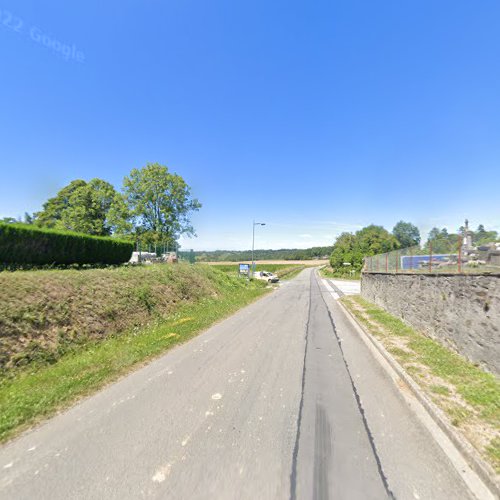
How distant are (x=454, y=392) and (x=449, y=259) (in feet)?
14.3

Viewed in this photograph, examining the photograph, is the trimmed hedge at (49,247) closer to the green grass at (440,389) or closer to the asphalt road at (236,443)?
the asphalt road at (236,443)

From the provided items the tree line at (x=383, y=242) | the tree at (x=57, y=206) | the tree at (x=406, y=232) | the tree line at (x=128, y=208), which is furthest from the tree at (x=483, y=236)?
→ the tree at (x=406, y=232)

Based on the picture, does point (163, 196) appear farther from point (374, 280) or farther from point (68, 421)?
point (68, 421)

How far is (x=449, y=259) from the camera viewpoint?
7.38 meters

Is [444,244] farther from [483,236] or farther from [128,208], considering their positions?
[128,208]

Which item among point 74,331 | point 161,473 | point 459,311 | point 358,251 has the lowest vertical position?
point 161,473

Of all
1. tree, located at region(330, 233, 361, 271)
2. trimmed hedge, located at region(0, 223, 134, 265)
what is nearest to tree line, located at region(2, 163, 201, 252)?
trimmed hedge, located at region(0, 223, 134, 265)

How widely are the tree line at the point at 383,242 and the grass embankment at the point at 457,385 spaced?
2.95m

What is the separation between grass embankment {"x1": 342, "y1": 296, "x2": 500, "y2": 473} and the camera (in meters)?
3.28

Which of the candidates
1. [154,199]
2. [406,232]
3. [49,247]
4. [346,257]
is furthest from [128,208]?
[406,232]

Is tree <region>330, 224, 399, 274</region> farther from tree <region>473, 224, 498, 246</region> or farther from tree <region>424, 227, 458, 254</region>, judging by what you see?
tree <region>473, 224, 498, 246</region>

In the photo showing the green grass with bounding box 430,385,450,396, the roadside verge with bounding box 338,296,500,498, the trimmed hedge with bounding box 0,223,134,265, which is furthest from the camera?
the trimmed hedge with bounding box 0,223,134,265

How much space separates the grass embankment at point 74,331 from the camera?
14.6 ft

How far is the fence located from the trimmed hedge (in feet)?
51.2
